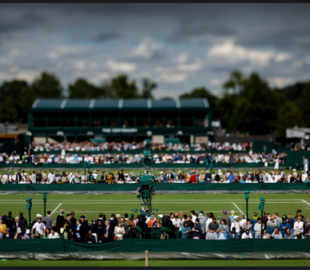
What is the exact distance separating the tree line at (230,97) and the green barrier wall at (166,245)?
84750 millimetres

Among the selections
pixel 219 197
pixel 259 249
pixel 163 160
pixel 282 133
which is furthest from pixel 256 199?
pixel 282 133

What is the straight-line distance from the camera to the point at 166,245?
1747 cm

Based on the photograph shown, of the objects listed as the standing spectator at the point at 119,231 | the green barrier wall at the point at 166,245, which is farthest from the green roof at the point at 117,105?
the green barrier wall at the point at 166,245

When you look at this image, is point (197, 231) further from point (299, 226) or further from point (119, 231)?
point (299, 226)

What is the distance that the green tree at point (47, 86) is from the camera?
474 feet

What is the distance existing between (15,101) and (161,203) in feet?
398

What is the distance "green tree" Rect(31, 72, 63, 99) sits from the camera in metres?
144

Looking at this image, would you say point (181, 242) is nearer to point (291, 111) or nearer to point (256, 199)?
point (256, 199)

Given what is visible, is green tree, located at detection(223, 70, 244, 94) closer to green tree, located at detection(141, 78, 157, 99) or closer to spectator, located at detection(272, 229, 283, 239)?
green tree, located at detection(141, 78, 157, 99)

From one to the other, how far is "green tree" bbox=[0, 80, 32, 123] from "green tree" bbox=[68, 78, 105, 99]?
17.3 meters

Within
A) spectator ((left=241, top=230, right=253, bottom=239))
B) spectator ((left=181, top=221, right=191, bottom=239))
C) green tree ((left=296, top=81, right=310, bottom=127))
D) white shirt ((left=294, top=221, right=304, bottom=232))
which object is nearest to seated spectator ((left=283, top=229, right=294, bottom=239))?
white shirt ((left=294, top=221, right=304, bottom=232))

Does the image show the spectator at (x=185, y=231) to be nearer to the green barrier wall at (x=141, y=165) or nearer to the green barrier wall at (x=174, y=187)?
the green barrier wall at (x=174, y=187)

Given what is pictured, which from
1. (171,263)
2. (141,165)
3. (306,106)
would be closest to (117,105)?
(141,165)

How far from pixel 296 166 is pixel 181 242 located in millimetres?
31269
